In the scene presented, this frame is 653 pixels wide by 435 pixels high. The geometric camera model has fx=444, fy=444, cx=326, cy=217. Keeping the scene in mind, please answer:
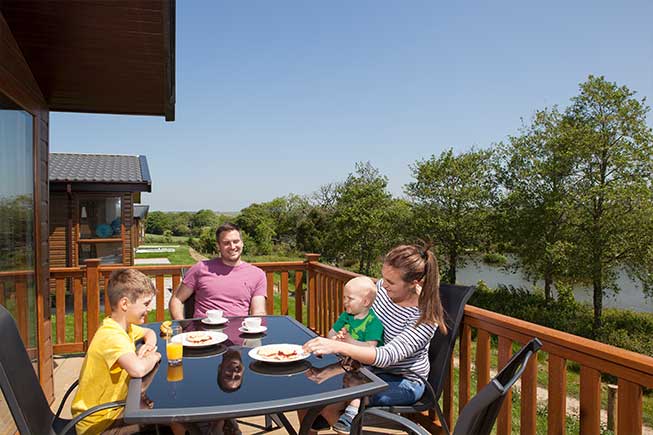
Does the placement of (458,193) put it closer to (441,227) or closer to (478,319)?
(441,227)

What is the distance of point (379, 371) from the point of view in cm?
238

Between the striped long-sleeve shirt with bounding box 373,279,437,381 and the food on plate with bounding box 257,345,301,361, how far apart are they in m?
0.38

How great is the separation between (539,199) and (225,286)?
17958 mm

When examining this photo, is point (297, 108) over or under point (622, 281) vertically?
over

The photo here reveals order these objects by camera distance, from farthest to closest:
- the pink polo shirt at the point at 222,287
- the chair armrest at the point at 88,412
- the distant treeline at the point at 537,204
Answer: the distant treeline at the point at 537,204 < the pink polo shirt at the point at 222,287 < the chair armrest at the point at 88,412

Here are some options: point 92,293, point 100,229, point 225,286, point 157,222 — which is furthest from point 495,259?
point 157,222

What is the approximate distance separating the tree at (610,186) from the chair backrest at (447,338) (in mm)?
15613

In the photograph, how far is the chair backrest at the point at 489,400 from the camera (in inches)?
44.3

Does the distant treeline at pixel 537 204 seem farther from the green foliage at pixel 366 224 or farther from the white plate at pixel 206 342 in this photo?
the white plate at pixel 206 342

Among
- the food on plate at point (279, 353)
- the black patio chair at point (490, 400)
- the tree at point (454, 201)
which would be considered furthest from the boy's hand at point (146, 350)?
the tree at point (454, 201)

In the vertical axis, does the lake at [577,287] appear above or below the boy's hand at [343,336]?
below

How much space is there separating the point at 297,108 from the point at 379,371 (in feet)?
62.6

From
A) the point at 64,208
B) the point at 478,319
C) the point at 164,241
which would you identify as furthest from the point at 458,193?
the point at 164,241

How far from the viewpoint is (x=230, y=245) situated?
10.7 ft
